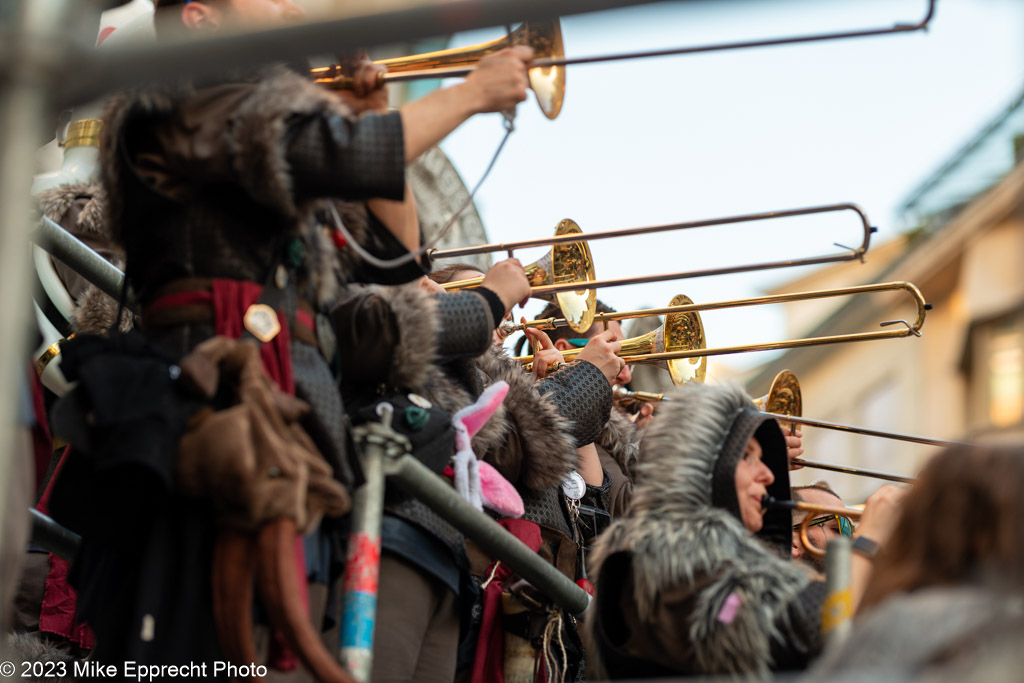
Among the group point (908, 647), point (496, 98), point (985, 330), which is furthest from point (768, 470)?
point (985, 330)

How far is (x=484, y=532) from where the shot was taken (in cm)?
405

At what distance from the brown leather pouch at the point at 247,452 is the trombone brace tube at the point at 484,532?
45 cm

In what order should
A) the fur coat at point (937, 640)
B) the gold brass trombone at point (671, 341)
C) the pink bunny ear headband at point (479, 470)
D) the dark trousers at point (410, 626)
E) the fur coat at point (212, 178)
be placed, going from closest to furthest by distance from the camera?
1. the fur coat at point (937, 640)
2. the fur coat at point (212, 178)
3. the dark trousers at point (410, 626)
4. the pink bunny ear headband at point (479, 470)
5. the gold brass trombone at point (671, 341)

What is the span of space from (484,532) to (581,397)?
1388mm

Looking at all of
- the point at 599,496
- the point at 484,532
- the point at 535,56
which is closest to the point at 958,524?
the point at 484,532

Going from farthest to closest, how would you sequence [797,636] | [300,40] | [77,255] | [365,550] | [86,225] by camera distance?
[86,225], [77,255], [797,636], [365,550], [300,40]

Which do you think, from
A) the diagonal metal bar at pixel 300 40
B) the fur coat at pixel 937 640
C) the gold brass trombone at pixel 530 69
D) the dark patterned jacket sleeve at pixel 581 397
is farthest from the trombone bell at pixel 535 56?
the fur coat at pixel 937 640

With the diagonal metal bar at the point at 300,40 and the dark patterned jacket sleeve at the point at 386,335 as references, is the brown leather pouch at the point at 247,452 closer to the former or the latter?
the dark patterned jacket sleeve at the point at 386,335

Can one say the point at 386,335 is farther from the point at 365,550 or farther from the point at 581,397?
the point at 581,397

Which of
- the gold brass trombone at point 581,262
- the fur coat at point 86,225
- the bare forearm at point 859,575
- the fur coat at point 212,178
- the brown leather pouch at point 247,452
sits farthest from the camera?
the gold brass trombone at point 581,262

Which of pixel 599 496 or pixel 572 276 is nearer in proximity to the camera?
pixel 599 496

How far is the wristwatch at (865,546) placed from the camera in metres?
4.23

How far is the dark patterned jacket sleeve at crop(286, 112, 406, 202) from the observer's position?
3400 millimetres

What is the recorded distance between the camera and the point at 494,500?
457 cm
